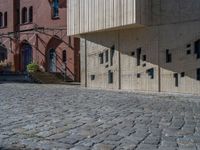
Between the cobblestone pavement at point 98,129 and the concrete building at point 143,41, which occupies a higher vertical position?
the concrete building at point 143,41

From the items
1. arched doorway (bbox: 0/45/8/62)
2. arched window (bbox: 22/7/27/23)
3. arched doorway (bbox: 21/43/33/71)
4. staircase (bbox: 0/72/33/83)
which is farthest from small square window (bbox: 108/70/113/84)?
arched doorway (bbox: 0/45/8/62)

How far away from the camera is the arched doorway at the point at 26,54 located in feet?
127

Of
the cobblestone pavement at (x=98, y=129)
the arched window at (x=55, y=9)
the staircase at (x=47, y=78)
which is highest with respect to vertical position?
the arched window at (x=55, y=9)

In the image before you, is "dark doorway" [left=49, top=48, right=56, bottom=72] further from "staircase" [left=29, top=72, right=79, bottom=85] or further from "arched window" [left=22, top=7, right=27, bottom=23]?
"arched window" [left=22, top=7, right=27, bottom=23]

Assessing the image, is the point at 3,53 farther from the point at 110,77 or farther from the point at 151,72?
the point at 151,72

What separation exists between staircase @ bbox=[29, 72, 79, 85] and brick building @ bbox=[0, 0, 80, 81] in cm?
88

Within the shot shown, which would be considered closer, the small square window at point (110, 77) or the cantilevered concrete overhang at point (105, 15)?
the cantilevered concrete overhang at point (105, 15)

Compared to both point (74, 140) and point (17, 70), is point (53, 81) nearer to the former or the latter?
point (17, 70)

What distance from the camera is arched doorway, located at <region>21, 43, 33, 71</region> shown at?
38.6 metres

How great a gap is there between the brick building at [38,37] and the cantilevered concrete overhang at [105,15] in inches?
429

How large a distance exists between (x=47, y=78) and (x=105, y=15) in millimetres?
14288

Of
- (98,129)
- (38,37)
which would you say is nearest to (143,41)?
(98,129)

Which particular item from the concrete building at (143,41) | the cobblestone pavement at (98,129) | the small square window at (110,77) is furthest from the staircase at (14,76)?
the cobblestone pavement at (98,129)

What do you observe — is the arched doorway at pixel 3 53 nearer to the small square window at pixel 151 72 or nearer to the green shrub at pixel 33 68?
the green shrub at pixel 33 68
